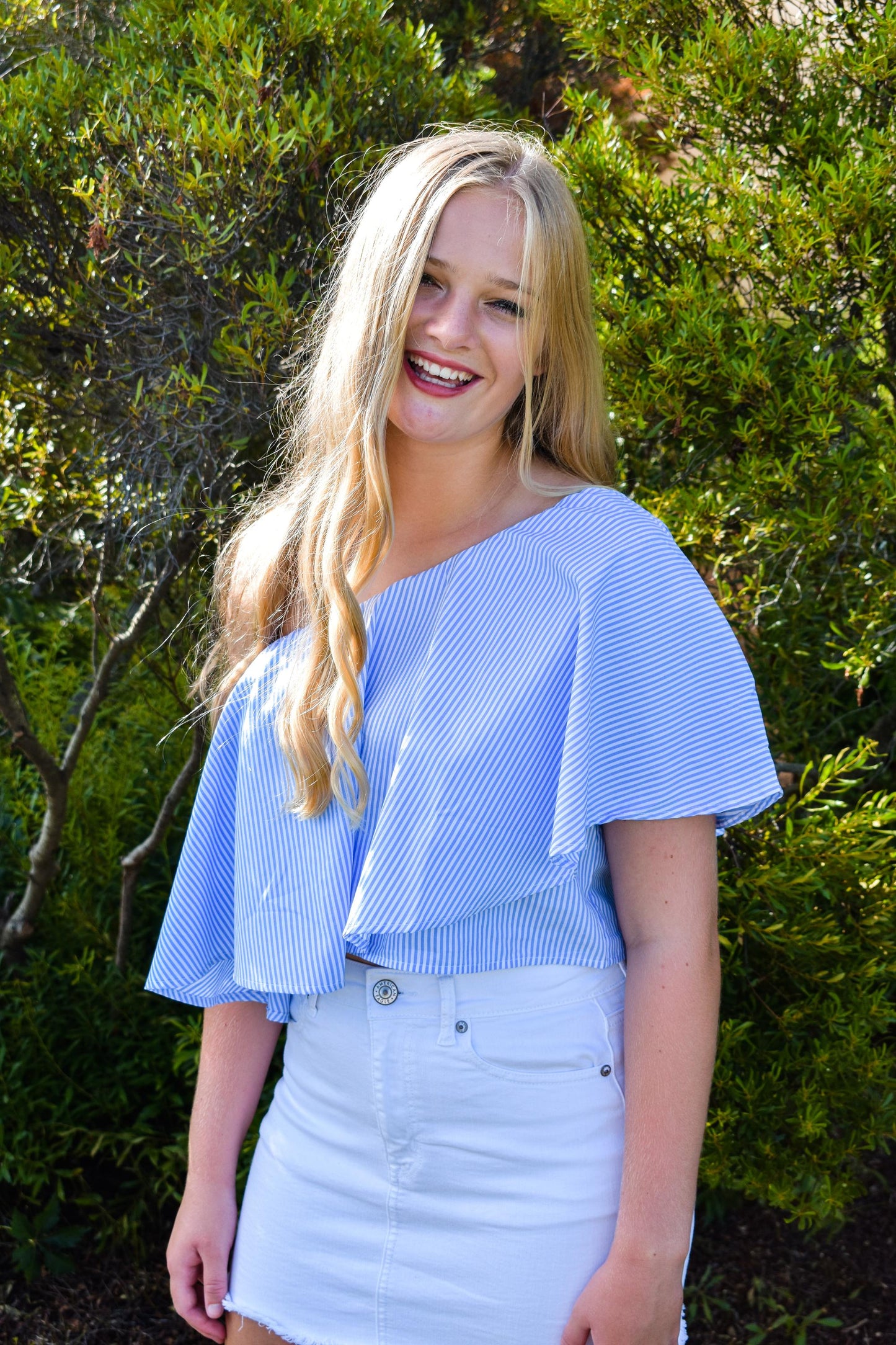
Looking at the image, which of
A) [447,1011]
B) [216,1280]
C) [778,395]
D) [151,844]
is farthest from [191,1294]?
[778,395]

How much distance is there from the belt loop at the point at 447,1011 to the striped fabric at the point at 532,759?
0.08 feet

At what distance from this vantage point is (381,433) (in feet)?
5.82

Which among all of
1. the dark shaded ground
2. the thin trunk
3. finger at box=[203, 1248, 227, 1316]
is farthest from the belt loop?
the dark shaded ground

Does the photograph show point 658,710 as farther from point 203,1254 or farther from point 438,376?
point 203,1254

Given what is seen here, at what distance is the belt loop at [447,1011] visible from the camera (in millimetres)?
1503

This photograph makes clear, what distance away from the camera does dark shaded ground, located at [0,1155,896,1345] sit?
2.87m

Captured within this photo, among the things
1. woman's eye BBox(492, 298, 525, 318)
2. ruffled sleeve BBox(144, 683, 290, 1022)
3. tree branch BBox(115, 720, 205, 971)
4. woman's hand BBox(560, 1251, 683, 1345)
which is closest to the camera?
woman's hand BBox(560, 1251, 683, 1345)

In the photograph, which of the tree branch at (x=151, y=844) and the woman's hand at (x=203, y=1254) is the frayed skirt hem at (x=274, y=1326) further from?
the tree branch at (x=151, y=844)

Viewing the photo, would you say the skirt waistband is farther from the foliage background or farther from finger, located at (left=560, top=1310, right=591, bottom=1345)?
the foliage background

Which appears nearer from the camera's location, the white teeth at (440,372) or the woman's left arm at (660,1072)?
the woman's left arm at (660,1072)

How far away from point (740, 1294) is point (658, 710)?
221cm

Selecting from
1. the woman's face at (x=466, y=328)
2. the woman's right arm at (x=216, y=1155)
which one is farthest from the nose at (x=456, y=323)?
the woman's right arm at (x=216, y=1155)

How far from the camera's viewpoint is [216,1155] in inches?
71.4

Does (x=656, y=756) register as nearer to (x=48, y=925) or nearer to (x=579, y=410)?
(x=579, y=410)
